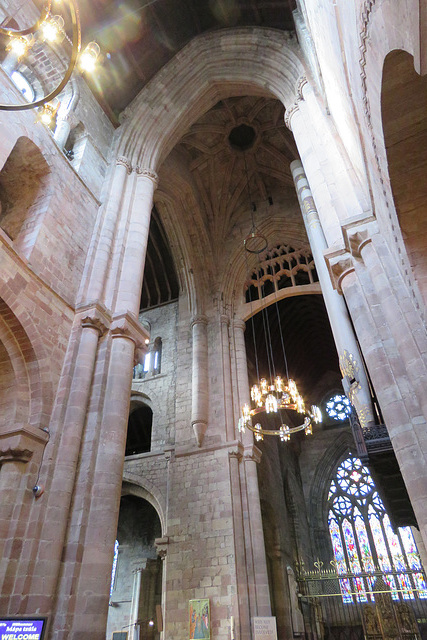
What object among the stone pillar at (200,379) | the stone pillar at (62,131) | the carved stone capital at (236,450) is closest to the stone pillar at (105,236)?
the stone pillar at (62,131)

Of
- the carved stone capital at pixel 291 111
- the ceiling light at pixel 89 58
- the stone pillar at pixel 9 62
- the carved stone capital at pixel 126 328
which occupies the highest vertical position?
the carved stone capital at pixel 291 111

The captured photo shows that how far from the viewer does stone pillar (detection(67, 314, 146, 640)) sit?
18.4 ft

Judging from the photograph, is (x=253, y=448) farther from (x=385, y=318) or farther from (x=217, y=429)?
(x=385, y=318)

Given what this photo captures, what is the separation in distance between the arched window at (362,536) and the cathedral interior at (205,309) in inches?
4.6

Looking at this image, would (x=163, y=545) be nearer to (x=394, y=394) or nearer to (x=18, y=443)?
(x=18, y=443)

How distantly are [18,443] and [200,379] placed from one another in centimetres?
791

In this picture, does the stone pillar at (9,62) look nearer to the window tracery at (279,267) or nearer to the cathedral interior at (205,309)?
the cathedral interior at (205,309)

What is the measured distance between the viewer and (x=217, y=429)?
12.7 meters

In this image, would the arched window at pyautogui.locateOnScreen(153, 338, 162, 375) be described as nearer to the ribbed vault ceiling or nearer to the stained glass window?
the ribbed vault ceiling

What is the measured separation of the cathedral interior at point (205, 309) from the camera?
5.19m

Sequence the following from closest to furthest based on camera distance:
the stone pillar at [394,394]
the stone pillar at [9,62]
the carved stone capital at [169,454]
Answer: the stone pillar at [394,394]
the stone pillar at [9,62]
the carved stone capital at [169,454]

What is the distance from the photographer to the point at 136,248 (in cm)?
961

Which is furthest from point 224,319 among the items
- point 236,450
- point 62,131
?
point 62,131

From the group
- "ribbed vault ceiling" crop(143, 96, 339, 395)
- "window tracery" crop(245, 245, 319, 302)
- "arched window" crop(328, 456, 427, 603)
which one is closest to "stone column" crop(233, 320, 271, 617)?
"window tracery" crop(245, 245, 319, 302)
